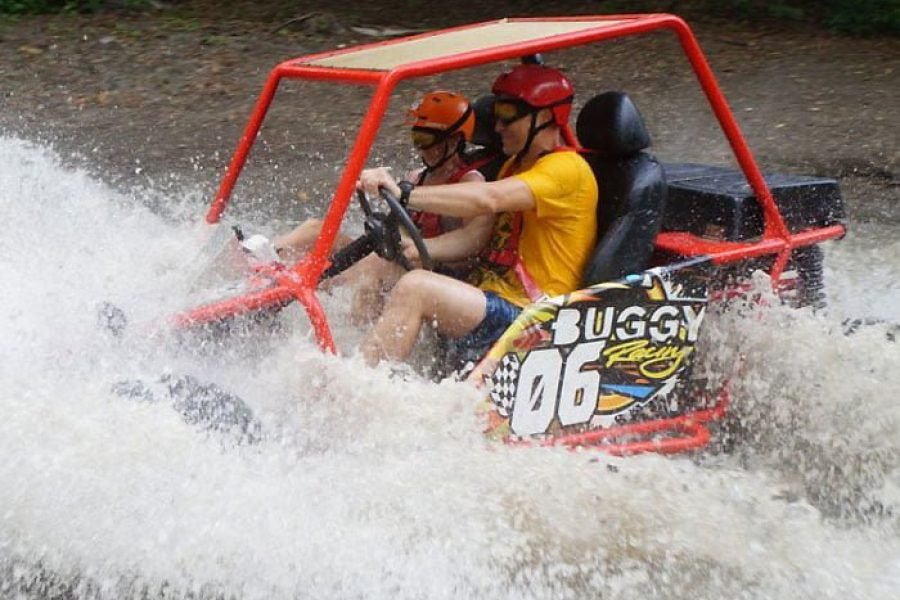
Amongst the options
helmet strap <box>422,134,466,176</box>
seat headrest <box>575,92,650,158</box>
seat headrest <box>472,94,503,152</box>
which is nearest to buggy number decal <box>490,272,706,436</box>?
seat headrest <box>575,92,650,158</box>

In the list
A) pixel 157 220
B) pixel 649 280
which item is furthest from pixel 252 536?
pixel 157 220

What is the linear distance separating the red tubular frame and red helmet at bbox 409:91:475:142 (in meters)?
0.32

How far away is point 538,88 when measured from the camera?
3777 millimetres

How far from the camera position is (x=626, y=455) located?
383cm

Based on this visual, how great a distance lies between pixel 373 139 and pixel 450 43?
1.75 feet

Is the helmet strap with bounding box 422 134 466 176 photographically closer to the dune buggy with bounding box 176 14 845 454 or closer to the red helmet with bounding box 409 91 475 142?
the red helmet with bounding box 409 91 475 142

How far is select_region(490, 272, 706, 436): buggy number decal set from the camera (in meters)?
3.55

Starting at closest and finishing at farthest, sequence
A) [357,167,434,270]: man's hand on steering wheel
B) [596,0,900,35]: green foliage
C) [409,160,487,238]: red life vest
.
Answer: [357,167,434,270]: man's hand on steering wheel
[409,160,487,238]: red life vest
[596,0,900,35]: green foliage

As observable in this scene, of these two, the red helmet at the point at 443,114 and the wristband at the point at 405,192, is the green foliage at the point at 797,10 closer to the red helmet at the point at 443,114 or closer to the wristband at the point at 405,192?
the red helmet at the point at 443,114

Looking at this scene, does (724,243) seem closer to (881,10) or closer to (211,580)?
(211,580)

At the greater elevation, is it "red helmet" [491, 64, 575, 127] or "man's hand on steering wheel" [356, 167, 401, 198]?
"red helmet" [491, 64, 575, 127]

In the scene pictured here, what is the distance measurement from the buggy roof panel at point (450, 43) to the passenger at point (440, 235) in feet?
0.75

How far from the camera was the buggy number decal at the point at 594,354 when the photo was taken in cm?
355

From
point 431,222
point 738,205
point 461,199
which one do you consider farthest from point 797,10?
point 461,199
